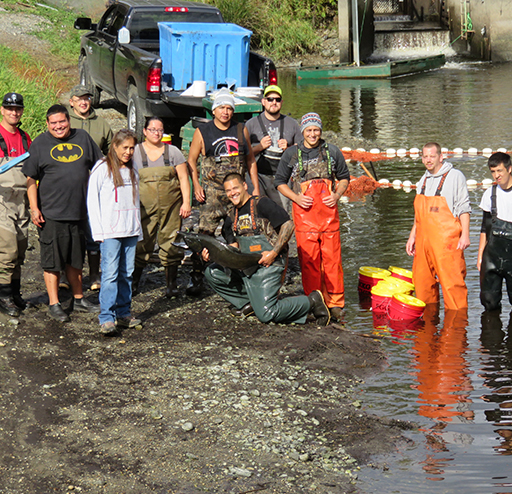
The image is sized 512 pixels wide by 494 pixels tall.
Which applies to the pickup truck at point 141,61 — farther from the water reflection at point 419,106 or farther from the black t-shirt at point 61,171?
the black t-shirt at point 61,171

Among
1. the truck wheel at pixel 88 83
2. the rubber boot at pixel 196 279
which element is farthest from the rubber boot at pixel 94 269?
the truck wheel at pixel 88 83

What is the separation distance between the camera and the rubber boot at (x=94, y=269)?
761 cm

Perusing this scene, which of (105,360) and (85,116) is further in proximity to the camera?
(85,116)

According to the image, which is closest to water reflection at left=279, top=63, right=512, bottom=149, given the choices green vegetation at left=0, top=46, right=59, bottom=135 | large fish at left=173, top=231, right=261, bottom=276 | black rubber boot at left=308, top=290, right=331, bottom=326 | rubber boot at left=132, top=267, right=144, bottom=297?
green vegetation at left=0, top=46, right=59, bottom=135

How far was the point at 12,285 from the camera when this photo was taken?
6.83m

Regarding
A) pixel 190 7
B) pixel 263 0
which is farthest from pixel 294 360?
pixel 263 0

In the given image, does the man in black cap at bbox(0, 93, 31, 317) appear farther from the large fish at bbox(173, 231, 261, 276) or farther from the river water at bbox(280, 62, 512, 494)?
the river water at bbox(280, 62, 512, 494)

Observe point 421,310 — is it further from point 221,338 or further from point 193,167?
point 193,167

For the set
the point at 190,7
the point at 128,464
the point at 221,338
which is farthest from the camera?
the point at 190,7

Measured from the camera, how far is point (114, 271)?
644 cm

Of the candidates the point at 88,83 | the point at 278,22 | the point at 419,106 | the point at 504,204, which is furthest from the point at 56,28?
the point at 504,204

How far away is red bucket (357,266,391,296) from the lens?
24.8ft

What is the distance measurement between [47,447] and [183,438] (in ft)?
2.84

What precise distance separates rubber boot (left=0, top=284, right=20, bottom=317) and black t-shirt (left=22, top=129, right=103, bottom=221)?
79 cm
